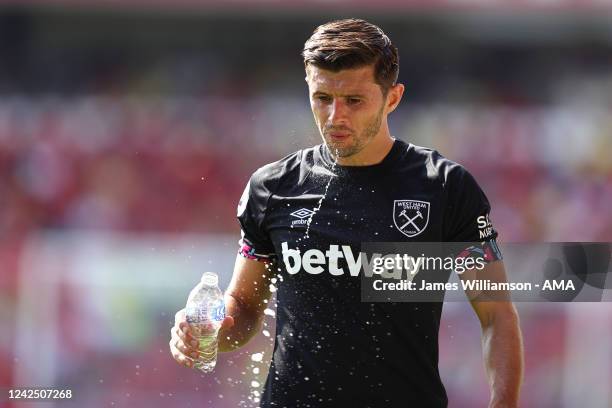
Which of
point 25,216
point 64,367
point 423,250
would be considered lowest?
point 64,367

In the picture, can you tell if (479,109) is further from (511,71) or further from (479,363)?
(479,363)

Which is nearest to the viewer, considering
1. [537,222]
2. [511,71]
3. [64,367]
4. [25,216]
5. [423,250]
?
[423,250]

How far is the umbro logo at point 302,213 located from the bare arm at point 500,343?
614mm

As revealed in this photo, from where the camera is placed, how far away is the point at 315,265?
3.35m

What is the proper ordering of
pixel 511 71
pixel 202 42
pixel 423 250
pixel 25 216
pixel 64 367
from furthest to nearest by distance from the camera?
pixel 202 42 → pixel 511 71 → pixel 25 216 → pixel 64 367 → pixel 423 250

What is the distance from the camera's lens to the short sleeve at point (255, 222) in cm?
355

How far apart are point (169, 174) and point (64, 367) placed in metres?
3.20

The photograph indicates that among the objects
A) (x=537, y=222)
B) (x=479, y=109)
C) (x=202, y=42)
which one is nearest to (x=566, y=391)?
(x=537, y=222)

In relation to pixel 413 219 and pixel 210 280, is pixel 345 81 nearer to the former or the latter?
pixel 413 219

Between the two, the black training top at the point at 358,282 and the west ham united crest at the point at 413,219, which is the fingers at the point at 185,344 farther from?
the west ham united crest at the point at 413,219

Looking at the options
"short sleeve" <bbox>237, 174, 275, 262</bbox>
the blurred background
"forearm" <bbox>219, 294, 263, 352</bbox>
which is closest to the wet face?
"short sleeve" <bbox>237, 174, 275, 262</bbox>

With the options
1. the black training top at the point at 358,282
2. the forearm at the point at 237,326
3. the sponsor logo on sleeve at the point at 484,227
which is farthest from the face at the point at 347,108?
the forearm at the point at 237,326

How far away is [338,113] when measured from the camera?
3320 millimetres

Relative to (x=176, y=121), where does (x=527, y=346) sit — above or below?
below
